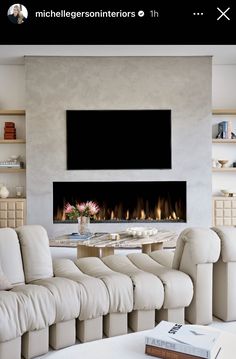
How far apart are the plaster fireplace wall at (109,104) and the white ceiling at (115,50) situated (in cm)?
14

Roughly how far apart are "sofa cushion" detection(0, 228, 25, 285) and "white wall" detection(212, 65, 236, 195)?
4644mm

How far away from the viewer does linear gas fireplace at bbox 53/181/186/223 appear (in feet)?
23.0

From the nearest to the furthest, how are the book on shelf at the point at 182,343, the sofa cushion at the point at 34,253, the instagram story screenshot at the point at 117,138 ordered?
1. the book on shelf at the point at 182,343
2. the sofa cushion at the point at 34,253
3. the instagram story screenshot at the point at 117,138

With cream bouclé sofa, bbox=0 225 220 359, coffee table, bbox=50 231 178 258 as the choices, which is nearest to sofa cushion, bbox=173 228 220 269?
cream bouclé sofa, bbox=0 225 220 359

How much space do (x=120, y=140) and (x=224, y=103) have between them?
5.46 ft

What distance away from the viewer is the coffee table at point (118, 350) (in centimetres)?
205

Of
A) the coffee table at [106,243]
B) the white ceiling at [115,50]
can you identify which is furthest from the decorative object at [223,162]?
the coffee table at [106,243]

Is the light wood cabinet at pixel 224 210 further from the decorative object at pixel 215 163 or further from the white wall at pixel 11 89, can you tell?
the white wall at pixel 11 89

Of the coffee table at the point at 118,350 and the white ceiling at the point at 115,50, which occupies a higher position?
the white ceiling at the point at 115,50

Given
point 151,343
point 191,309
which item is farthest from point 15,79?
point 151,343

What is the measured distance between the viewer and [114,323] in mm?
3146
